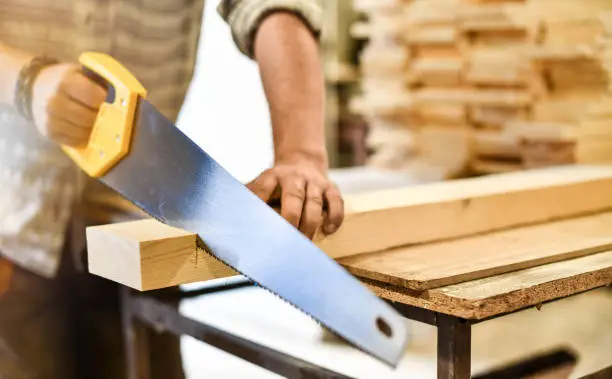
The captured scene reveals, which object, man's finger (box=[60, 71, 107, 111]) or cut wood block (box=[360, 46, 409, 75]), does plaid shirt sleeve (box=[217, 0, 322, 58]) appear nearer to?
man's finger (box=[60, 71, 107, 111])

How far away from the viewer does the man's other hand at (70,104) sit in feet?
3.32

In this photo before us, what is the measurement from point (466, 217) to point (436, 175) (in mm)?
1029

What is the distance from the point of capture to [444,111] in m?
2.37

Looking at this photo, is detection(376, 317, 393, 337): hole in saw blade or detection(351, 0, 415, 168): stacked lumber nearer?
detection(376, 317, 393, 337): hole in saw blade

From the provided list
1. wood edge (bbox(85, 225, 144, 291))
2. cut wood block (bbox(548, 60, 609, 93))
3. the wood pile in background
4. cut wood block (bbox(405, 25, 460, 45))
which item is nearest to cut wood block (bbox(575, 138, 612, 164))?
the wood pile in background

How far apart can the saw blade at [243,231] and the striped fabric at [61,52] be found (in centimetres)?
53

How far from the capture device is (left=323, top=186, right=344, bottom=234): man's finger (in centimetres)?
109

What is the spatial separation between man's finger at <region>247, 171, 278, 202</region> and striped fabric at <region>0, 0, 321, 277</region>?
0.46 meters

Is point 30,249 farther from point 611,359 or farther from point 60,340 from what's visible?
point 611,359

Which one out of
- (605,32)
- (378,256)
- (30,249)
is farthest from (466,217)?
(605,32)

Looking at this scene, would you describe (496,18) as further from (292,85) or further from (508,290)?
(508,290)

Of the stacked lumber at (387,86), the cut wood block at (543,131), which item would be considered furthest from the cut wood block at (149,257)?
the stacked lumber at (387,86)

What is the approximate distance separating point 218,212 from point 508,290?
0.41m

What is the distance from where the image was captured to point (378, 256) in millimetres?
1186
